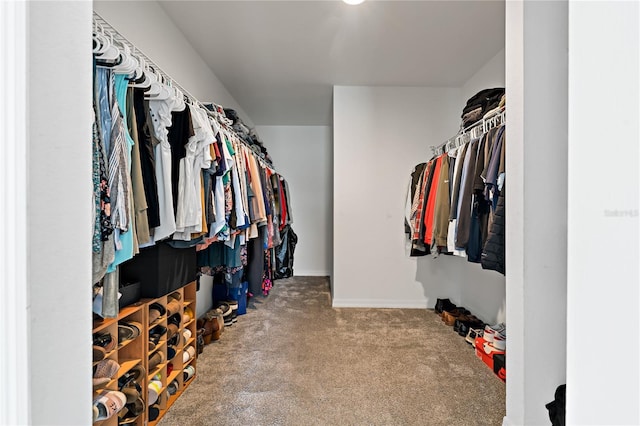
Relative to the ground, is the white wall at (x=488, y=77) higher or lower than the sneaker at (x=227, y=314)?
higher

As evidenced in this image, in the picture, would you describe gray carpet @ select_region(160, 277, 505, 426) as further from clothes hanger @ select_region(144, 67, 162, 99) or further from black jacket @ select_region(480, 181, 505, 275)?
clothes hanger @ select_region(144, 67, 162, 99)

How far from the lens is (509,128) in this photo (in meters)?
1.31

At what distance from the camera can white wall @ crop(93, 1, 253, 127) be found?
1755 millimetres

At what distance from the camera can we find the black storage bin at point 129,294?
139 centimetres

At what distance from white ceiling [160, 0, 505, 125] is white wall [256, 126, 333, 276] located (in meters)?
1.53

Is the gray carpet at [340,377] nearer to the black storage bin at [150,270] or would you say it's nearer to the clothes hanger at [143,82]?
the black storage bin at [150,270]

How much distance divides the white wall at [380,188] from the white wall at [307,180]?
5.56 ft

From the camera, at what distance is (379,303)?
11.7 ft
